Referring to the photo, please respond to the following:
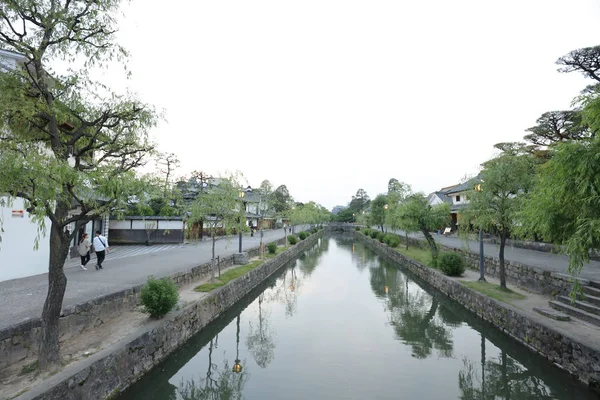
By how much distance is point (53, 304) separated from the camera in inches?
192

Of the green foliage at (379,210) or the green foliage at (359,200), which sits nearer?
the green foliage at (379,210)

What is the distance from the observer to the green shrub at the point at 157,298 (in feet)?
22.6

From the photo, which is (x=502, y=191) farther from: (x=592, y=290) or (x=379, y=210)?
(x=379, y=210)

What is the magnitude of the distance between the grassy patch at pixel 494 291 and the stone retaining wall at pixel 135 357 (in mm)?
9034

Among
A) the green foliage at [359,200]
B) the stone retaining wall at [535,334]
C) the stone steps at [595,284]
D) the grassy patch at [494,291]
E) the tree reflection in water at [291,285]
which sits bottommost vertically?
the tree reflection in water at [291,285]

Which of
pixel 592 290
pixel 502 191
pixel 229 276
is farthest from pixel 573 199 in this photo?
pixel 229 276

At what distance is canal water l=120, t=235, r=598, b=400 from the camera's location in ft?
19.7

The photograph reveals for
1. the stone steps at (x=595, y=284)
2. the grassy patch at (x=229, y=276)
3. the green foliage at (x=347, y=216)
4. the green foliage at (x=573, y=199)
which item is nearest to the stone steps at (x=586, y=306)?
the stone steps at (x=595, y=284)

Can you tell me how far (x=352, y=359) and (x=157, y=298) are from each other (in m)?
4.78

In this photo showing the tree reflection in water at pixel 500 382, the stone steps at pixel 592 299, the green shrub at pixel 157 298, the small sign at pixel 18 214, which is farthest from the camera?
the small sign at pixel 18 214

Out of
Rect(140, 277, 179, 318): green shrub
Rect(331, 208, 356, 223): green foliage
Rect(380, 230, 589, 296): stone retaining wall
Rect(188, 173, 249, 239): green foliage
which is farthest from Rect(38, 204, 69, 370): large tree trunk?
Rect(331, 208, 356, 223): green foliage

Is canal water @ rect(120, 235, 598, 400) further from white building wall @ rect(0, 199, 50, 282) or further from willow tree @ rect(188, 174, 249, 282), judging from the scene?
white building wall @ rect(0, 199, 50, 282)

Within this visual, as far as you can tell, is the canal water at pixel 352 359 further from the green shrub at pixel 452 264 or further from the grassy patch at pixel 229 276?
the green shrub at pixel 452 264

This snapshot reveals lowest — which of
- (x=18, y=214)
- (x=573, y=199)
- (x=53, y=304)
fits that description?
(x=53, y=304)
